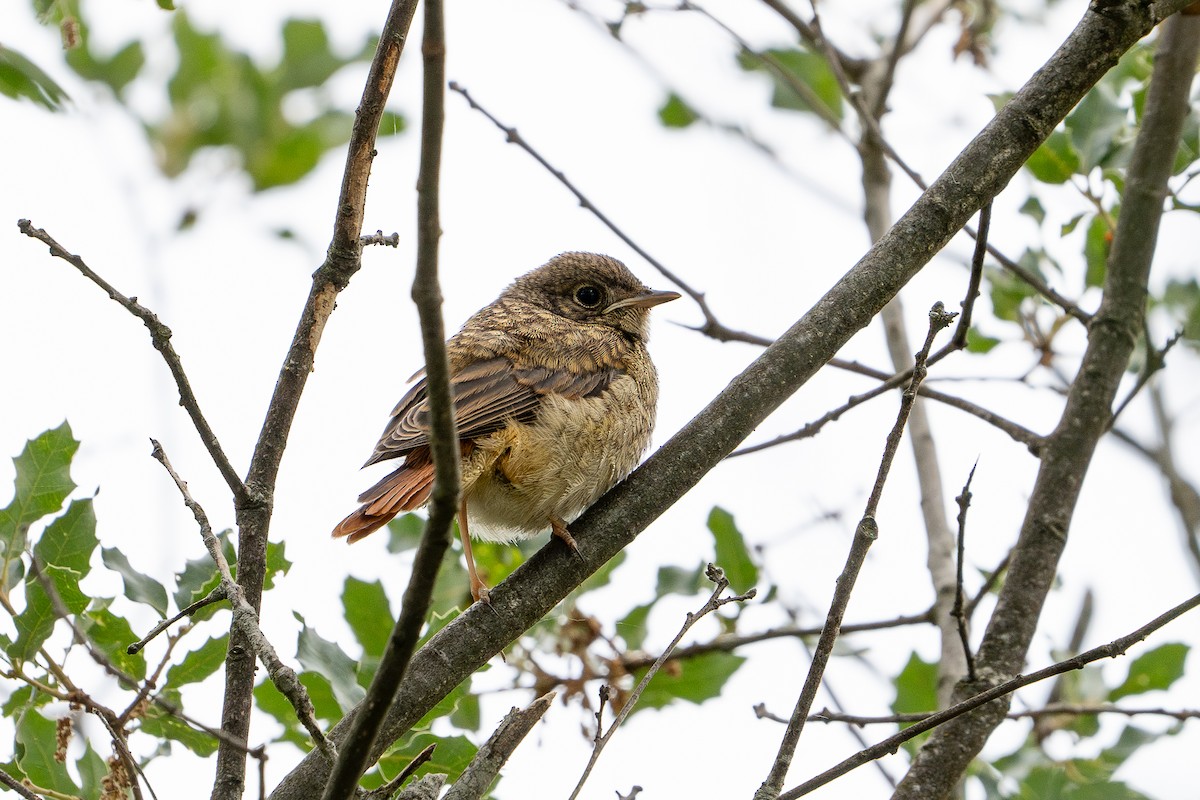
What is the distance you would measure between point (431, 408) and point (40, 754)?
2.12 meters

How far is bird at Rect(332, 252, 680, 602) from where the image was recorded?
152 inches

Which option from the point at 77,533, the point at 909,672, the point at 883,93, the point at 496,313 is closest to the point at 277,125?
the point at 496,313

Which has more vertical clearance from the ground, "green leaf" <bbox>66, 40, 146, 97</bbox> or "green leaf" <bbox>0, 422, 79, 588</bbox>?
"green leaf" <bbox>66, 40, 146, 97</bbox>

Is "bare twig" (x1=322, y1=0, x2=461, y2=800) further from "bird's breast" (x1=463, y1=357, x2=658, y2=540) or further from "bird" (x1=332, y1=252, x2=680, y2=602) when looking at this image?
"bird's breast" (x1=463, y1=357, x2=658, y2=540)

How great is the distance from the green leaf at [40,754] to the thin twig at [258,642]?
99 cm

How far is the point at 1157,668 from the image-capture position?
4637 millimetres

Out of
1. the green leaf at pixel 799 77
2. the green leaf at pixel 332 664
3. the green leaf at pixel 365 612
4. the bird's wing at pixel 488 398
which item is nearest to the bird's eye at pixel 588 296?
the bird's wing at pixel 488 398

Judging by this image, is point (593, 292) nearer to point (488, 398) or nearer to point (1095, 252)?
point (488, 398)

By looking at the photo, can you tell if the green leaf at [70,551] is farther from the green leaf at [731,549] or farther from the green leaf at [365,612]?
the green leaf at [731,549]

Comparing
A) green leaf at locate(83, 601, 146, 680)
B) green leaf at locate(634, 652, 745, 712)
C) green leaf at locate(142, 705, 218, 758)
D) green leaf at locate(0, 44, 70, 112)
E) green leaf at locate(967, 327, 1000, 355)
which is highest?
green leaf at locate(967, 327, 1000, 355)

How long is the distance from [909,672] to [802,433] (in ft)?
4.58

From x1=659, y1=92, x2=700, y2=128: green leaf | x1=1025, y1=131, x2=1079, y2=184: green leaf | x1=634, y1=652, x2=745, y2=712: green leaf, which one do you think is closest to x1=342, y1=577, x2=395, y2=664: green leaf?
x1=634, y1=652, x2=745, y2=712: green leaf

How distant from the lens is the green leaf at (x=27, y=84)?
3.00 meters

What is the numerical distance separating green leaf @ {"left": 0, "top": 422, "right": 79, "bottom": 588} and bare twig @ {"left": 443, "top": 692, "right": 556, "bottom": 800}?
152 cm
